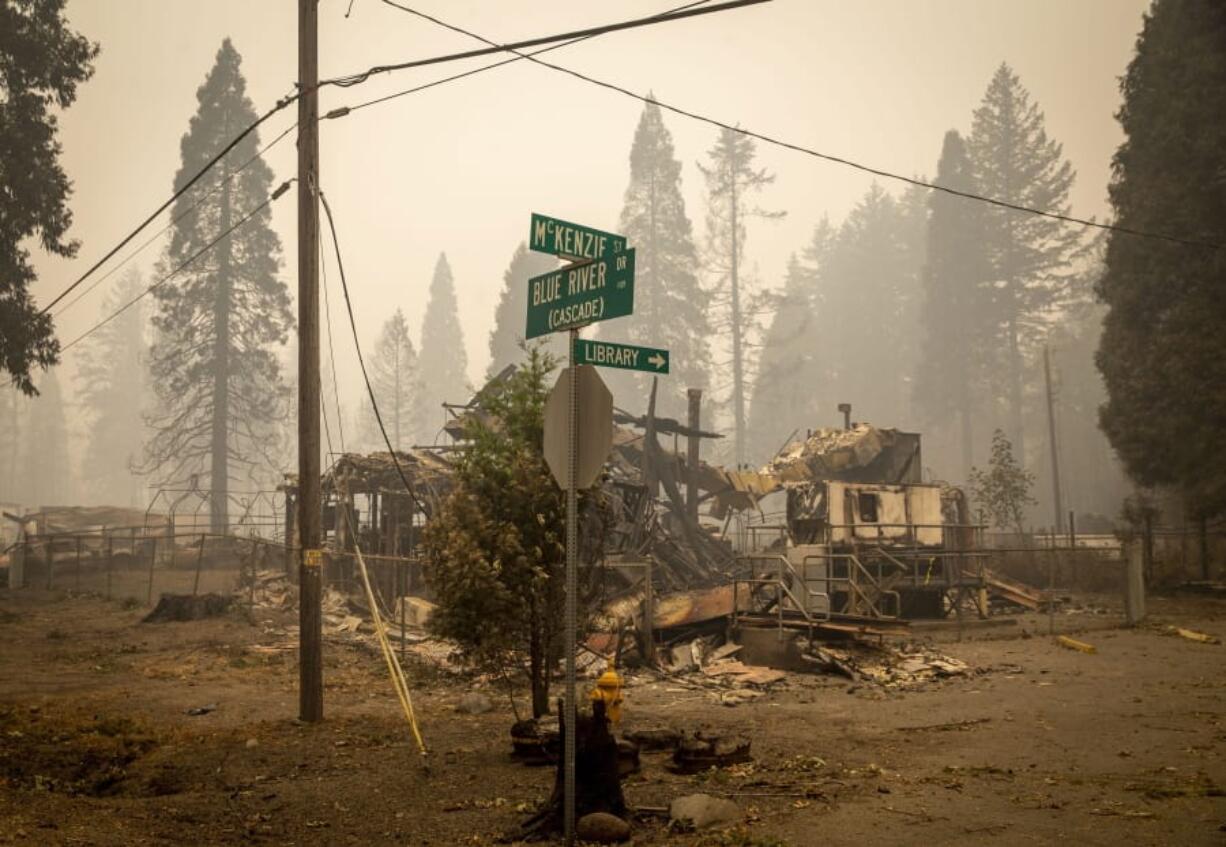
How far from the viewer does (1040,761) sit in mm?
8961

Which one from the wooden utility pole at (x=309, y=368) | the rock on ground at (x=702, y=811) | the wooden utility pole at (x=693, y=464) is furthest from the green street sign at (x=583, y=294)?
the wooden utility pole at (x=693, y=464)

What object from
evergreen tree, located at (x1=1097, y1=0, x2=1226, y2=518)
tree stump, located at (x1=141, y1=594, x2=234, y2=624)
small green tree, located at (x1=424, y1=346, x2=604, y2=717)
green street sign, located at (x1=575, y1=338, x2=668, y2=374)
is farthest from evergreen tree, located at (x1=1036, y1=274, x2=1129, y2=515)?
green street sign, located at (x1=575, y1=338, x2=668, y2=374)

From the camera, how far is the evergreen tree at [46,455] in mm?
100625

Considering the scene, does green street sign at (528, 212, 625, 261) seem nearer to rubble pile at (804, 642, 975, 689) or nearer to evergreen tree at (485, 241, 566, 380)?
rubble pile at (804, 642, 975, 689)

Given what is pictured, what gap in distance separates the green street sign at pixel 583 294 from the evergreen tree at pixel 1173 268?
27294 millimetres

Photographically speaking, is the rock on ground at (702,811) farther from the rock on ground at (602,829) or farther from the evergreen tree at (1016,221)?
the evergreen tree at (1016,221)

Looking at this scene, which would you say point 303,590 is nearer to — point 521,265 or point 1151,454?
point 1151,454

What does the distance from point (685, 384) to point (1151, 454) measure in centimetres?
3389

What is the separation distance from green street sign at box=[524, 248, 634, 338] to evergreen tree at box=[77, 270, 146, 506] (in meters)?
98.4

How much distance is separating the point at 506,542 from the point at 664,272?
170 feet

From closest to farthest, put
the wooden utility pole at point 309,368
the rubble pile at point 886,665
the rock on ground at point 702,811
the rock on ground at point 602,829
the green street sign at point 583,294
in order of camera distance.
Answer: the green street sign at point 583,294 < the rock on ground at point 602,829 < the rock on ground at point 702,811 < the wooden utility pole at point 309,368 < the rubble pile at point 886,665

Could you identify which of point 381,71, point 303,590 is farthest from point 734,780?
point 381,71

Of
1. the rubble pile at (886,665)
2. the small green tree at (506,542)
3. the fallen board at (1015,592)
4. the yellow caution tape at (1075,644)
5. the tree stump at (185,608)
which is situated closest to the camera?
the small green tree at (506,542)

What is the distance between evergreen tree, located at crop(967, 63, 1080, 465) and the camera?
59594 millimetres
